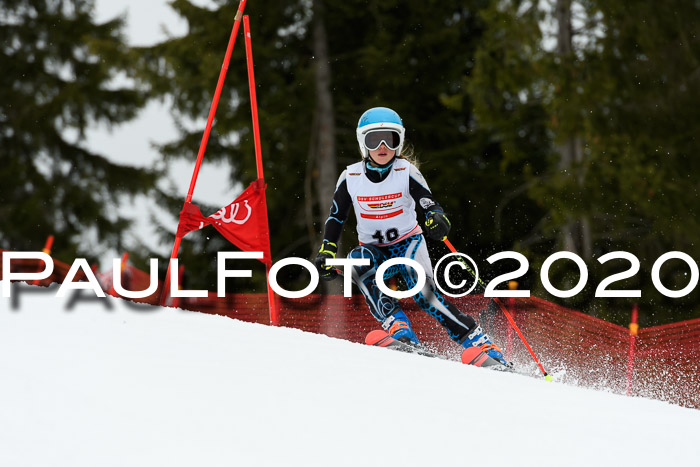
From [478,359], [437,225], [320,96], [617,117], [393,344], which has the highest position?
[320,96]

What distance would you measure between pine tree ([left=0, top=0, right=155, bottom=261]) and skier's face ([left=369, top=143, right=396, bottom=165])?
44.6ft

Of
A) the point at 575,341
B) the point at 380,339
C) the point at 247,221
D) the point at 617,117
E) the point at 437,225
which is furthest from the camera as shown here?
the point at 617,117

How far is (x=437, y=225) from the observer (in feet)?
17.4

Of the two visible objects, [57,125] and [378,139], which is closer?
[378,139]

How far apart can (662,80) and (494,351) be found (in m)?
8.74

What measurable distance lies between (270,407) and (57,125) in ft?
55.9

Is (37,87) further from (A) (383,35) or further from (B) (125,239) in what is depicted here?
(A) (383,35)

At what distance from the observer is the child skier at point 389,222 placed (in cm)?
555

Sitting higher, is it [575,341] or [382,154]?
[382,154]

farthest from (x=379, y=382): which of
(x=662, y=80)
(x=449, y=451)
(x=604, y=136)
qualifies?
(x=662, y=80)

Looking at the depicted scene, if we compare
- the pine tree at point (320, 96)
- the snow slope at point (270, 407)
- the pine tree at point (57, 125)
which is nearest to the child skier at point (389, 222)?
the snow slope at point (270, 407)

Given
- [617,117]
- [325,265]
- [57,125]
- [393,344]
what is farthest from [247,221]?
[57,125]

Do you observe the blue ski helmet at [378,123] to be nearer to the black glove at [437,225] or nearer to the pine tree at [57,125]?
the black glove at [437,225]

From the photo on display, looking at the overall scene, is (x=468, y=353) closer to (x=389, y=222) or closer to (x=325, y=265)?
(x=389, y=222)
